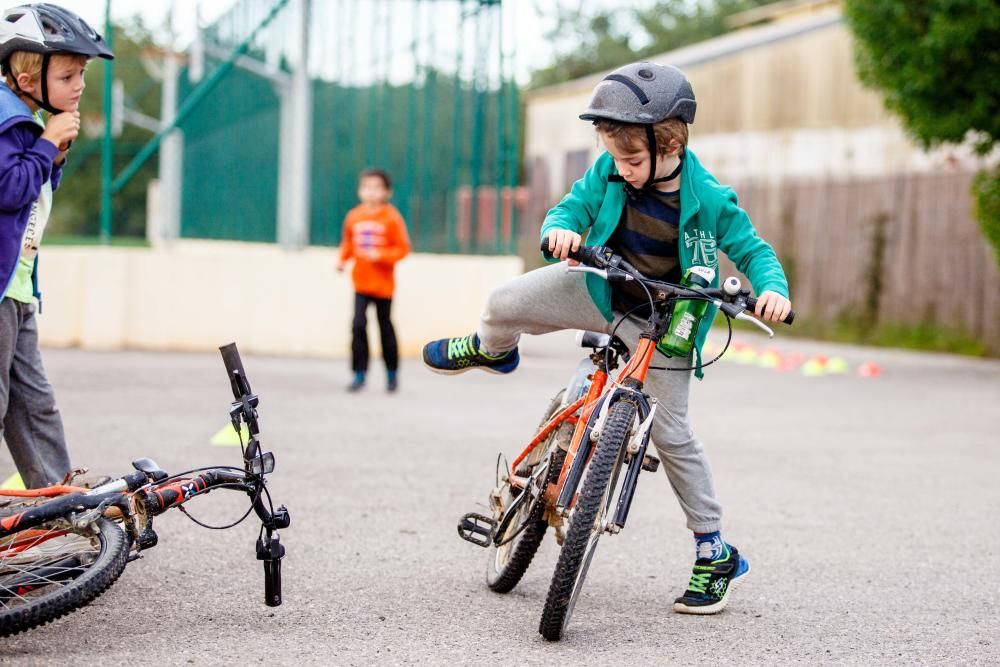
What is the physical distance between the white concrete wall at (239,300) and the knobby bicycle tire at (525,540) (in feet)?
29.2

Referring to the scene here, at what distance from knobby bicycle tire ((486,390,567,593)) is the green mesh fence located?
29.0 ft

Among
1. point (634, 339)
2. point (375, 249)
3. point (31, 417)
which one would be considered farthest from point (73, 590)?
point (375, 249)

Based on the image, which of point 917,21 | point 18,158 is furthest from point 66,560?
point 917,21

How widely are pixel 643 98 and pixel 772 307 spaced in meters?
0.72

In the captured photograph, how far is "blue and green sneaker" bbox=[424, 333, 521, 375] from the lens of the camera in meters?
4.83

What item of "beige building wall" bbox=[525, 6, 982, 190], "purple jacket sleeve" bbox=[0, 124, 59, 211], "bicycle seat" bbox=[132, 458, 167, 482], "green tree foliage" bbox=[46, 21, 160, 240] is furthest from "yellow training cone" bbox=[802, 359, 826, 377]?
"green tree foliage" bbox=[46, 21, 160, 240]

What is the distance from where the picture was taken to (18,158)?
4.01 m

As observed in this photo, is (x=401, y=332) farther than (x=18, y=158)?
Yes

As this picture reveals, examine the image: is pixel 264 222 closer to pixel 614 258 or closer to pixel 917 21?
pixel 917 21

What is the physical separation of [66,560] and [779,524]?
133 inches

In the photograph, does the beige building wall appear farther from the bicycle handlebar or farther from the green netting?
the bicycle handlebar

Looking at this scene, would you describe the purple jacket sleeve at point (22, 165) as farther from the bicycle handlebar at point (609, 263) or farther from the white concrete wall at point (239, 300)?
the white concrete wall at point (239, 300)

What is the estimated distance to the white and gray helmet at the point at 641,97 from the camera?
4.10 m

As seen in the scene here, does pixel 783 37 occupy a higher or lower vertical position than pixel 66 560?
higher
